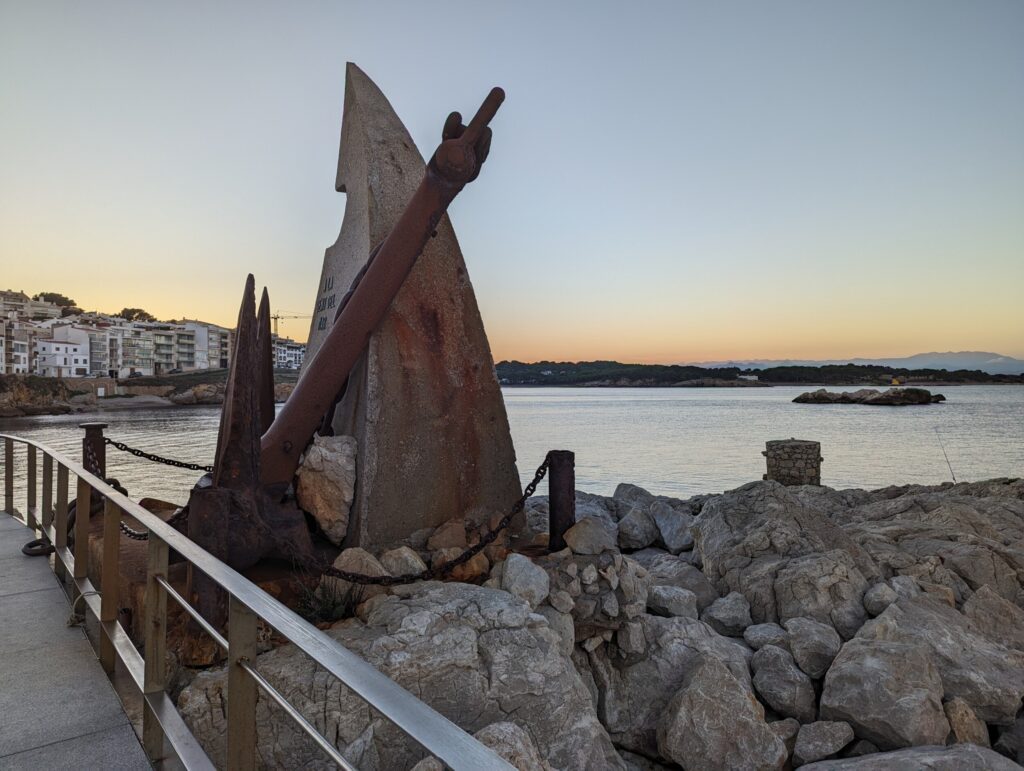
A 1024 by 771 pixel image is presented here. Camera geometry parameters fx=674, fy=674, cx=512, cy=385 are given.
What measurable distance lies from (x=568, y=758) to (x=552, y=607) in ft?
3.31

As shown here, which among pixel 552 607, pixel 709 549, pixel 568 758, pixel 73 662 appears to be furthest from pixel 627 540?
pixel 73 662

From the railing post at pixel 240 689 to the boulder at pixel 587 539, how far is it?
11.1 ft

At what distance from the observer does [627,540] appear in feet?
27.3

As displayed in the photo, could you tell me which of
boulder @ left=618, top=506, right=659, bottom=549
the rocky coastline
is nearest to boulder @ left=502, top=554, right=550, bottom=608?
boulder @ left=618, top=506, right=659, bottom=549

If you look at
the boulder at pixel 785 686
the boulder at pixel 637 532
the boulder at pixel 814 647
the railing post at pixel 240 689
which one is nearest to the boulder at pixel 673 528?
the boulder at pixel 637 532

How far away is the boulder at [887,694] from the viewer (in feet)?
13.1

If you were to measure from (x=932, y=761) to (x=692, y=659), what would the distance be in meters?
1.45

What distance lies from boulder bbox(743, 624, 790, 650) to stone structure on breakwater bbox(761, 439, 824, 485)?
10.7 meters

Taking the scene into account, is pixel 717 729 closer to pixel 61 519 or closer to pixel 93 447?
pixel 61 519

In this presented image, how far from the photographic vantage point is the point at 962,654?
488 cm

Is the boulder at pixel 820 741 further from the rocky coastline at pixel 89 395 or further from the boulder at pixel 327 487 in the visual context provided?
the rocky coastline at pixel 89 395

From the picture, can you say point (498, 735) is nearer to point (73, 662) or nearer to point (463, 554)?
point (463, 554)

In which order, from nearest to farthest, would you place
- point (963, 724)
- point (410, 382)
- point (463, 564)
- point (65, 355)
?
point (963, 724)
point (463, 564)
point (410, 382)
point (65, 355)

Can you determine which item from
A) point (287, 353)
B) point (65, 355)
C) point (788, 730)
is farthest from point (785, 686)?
point (287, 353)
